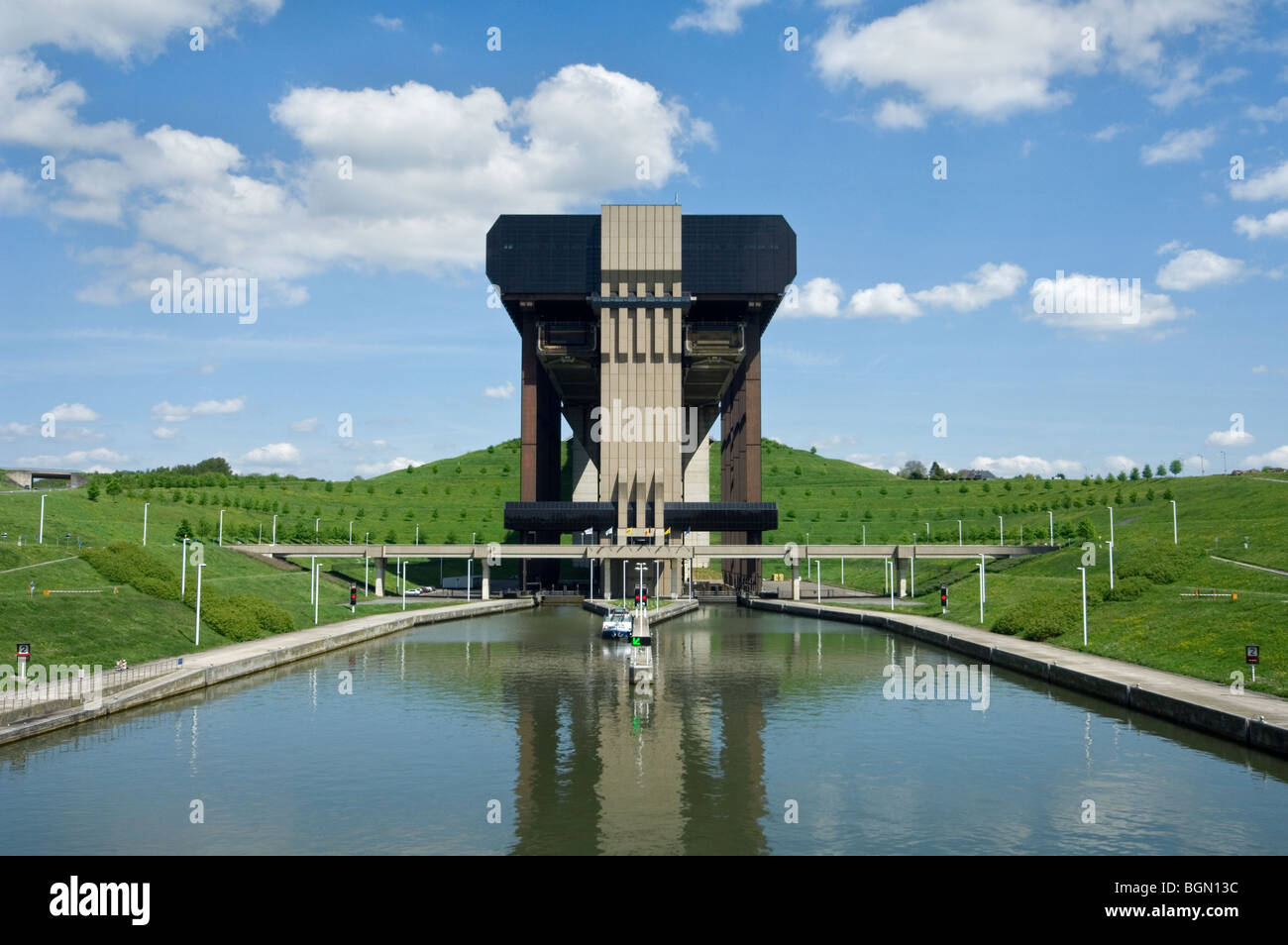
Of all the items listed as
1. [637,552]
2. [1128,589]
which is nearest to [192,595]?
[637,552]

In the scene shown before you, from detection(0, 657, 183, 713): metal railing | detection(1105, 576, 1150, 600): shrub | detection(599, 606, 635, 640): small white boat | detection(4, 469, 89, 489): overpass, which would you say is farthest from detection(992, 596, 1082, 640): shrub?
detection(4, 469, 89, 489): overpass

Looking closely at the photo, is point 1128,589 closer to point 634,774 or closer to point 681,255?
point 634,774

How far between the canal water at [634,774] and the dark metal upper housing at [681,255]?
9366 centimetres

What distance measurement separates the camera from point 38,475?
16038 cm

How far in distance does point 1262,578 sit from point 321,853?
7316 cm

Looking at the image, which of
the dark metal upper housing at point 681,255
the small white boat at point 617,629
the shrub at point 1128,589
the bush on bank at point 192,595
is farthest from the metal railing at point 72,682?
the dark metal upper housing at point 681,255

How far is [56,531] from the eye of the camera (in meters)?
105

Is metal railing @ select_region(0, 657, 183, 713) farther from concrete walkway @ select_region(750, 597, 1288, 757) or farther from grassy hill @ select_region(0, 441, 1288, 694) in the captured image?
concrete walkway @ select_region(750, 597, 1288, 757)

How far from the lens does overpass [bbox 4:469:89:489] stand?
476ft

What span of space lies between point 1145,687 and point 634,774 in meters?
25.1

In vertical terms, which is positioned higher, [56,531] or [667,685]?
[56,531]

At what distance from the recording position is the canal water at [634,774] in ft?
81.3
